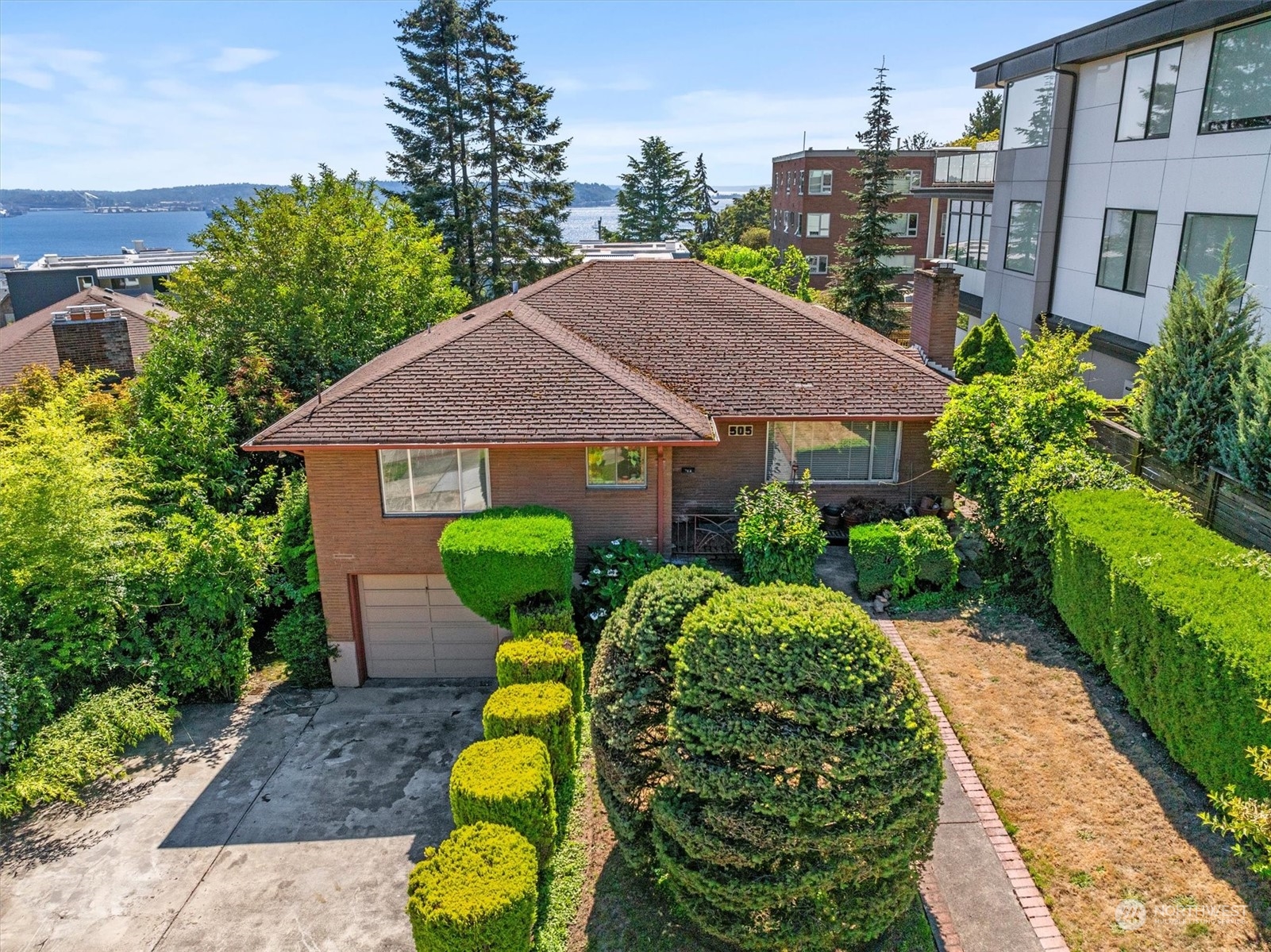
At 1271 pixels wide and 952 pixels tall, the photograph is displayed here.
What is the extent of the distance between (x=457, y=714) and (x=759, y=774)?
8432mm

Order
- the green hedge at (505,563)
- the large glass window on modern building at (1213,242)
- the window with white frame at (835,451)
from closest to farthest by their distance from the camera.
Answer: the green hedge at (505,563) < the large glass window on modern building at (1213,242) < the window with white frame at (835,451)

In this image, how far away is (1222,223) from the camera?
16750 mm

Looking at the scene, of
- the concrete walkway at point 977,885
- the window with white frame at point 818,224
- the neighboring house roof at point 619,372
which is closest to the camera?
the concrete walkway at point 977,885

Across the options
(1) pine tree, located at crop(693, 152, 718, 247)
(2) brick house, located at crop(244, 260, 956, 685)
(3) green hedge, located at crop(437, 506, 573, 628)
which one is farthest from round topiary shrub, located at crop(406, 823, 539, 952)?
(1) pine tree, located at crop(693, 152, 718, 247)

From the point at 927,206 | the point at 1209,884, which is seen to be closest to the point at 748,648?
the point at 1209,884

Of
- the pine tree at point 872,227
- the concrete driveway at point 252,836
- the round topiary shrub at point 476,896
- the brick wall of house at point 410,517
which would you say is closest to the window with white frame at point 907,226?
the pine tree at point 872,227

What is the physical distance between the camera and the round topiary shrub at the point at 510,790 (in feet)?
31.1

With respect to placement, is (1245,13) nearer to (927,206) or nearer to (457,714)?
(457,714)

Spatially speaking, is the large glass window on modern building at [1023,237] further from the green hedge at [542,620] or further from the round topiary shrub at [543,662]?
the round topiary shrub at [543,662]

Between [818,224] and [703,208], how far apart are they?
109 ft

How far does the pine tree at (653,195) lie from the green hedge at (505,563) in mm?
64606

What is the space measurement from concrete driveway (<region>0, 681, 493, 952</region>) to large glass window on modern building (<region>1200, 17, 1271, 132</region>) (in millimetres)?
18484

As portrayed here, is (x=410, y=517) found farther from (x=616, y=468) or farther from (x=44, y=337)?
(x=44, y=337)

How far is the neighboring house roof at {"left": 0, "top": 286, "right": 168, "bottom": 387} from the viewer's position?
25.5 meters
